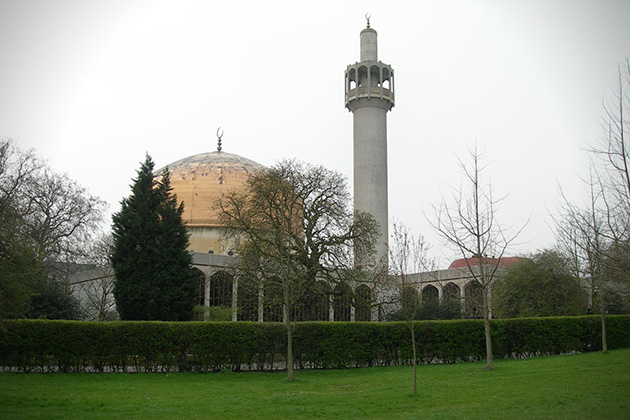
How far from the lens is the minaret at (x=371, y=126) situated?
4341 cm

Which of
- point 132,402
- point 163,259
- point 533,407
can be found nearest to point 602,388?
point 533,407

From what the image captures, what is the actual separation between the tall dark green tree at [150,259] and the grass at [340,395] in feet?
31.0

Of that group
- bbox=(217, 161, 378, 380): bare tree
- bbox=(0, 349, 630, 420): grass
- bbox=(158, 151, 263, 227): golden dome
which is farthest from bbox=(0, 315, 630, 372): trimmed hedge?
bbox=(158, 151, 263, 227): golden dome

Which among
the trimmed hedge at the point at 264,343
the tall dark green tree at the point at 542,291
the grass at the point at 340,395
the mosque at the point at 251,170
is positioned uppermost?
the mosque at the point at 251,170

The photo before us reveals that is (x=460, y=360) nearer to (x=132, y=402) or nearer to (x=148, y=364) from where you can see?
(x=148, y=364)

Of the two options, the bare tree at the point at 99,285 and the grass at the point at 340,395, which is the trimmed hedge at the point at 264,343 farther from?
the bare tree at the point at 99,285

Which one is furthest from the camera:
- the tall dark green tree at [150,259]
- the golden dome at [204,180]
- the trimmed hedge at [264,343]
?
the golden dome at [204,180]

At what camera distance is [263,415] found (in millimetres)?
12227

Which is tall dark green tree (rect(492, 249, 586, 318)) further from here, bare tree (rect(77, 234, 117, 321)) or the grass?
bare tree (rect(77, 234, 117, 321))

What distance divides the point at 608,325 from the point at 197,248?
29.7 m

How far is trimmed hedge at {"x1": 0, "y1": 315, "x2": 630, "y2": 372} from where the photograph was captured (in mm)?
20041

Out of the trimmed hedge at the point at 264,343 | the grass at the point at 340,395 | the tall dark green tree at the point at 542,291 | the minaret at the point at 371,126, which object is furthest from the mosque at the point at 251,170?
the grass at the point at 340,395

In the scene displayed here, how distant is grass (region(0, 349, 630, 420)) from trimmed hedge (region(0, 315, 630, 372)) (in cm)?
116

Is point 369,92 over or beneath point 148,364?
over
